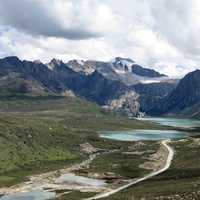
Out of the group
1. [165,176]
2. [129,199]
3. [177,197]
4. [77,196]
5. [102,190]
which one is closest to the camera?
[177,197]

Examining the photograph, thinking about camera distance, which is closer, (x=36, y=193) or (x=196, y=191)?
(x=196, y=191)

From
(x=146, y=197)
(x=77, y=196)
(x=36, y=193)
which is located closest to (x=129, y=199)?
(x=146, y=197)

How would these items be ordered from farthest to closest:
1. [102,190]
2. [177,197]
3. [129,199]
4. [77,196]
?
1. [102,190]
2. [77,196]
3. [129,199]
4. [177,197]

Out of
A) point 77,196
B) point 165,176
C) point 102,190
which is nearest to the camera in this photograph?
point 77,196

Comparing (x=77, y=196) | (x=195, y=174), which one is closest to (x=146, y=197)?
(x=77, y=196)

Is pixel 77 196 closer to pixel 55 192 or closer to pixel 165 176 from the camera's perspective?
pixel 55 192

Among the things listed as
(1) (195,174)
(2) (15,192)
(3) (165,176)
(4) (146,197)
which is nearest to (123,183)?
(3) (165,176)

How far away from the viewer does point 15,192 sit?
7215 inches

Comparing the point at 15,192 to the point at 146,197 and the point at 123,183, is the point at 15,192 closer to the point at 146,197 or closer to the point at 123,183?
the point at 123,183

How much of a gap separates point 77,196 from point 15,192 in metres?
32.0

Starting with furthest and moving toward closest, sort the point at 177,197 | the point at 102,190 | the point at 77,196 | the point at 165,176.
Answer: the point at 165,176 → the point at 102,190 → the point at 77,196 → the point at 177,197

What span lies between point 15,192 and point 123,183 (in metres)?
45.8

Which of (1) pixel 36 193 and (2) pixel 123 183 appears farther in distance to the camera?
(2) pixel 123 183

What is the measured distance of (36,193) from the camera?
18038 cm
